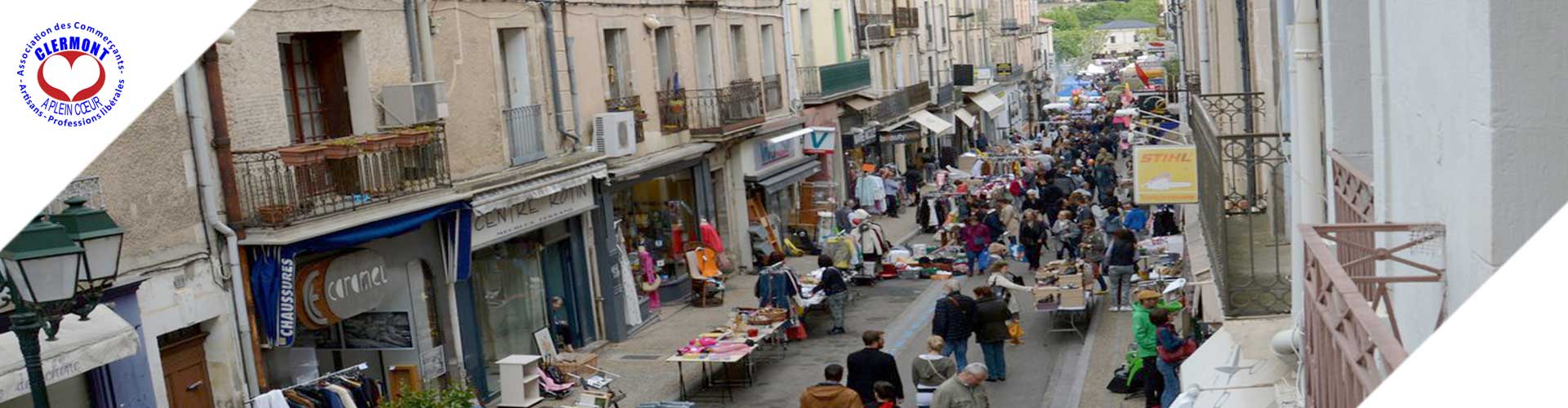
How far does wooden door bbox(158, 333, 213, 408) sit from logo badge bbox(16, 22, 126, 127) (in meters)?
11.6

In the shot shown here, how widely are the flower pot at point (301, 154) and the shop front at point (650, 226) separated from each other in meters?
6.93

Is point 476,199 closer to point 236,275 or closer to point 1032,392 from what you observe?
point 236,275

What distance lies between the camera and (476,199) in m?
16.8

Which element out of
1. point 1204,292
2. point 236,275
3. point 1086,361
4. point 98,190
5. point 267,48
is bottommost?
point 1086,361

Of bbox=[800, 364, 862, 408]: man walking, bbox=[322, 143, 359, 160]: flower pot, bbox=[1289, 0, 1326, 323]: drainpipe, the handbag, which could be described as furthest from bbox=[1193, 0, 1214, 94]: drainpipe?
bbox=[1289, 0, 1326, 323]: drainpipe

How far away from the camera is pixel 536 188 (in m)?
18.2

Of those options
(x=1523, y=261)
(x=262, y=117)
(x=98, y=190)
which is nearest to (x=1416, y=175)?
(x=1523, y=261)

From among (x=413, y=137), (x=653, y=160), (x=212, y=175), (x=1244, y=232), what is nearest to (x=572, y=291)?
(x=653, y=160)

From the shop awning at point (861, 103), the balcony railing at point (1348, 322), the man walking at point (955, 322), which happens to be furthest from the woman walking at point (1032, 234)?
the balcony railing at point (1348, 322)

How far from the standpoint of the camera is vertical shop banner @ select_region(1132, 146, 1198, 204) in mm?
15930

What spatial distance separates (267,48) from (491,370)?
541 cm

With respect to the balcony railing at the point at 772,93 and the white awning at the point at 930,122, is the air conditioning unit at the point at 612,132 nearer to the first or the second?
the balcony railing at the point at 772,93

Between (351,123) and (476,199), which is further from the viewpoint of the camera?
(476,199)

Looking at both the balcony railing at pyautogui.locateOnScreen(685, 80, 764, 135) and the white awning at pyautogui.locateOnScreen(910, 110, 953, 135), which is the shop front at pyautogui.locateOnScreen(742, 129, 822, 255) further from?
the white awning at pyautogui.locateOnScreen(910, 110, 953, 135)
